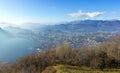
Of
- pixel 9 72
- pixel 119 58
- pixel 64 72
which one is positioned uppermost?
pixel 64 72

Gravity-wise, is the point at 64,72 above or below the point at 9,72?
above

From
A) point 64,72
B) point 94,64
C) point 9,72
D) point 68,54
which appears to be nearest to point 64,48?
point 68,54

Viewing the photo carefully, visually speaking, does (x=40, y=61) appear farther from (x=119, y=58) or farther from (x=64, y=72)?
(x=64, y=72)

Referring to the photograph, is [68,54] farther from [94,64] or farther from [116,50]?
[94,64]

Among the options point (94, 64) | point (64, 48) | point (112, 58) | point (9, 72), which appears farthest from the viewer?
point (64, 48)

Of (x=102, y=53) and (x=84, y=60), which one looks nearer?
(x=84, y=60)

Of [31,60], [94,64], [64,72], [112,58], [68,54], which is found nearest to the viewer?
[64,72]

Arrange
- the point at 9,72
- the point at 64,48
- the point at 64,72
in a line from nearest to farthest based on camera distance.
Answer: the point at 64,72, the point at 9,72, the point at 64,48

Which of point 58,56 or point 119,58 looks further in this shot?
point 58,56

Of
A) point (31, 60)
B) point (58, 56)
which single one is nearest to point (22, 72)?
point (31, 60)
